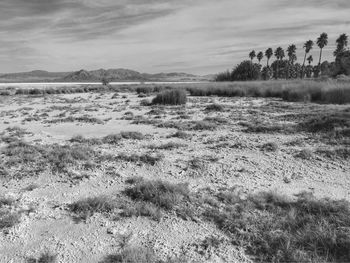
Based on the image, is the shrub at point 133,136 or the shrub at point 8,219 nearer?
the shrub at point 8,219

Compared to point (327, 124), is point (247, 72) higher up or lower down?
higher up

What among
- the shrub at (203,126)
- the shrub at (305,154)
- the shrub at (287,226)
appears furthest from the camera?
the shrub at (203,126)

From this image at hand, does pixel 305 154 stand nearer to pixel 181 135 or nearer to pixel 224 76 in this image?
pixel 181 135

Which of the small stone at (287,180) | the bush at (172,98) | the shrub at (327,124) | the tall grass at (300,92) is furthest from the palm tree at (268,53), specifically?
the small stone at (287,180)

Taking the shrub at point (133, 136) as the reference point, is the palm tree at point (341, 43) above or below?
above

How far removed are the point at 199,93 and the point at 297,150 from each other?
25332 mm

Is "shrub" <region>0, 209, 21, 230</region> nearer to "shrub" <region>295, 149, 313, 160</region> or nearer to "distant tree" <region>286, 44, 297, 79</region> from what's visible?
"shrub" <region>295, 149, 313, 160</region>

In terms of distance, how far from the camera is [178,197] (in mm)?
5281

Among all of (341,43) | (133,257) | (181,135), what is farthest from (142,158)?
(341,43)

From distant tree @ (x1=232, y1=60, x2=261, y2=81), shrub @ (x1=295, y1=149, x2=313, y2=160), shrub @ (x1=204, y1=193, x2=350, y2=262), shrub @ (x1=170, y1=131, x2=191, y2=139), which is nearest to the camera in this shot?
shrub @ (x1=204, y1=193, x2=350, y2=262)

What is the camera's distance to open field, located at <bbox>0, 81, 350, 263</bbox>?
389cm

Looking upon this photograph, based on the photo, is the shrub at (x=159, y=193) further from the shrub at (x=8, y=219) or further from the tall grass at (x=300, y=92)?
the tall grass at (x=300, y=92)

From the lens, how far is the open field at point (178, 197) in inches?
153

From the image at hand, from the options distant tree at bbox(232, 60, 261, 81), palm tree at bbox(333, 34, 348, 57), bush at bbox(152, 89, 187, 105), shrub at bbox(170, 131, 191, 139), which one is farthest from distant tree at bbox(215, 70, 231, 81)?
shrub at bbox(170, 131, 191, 139)
